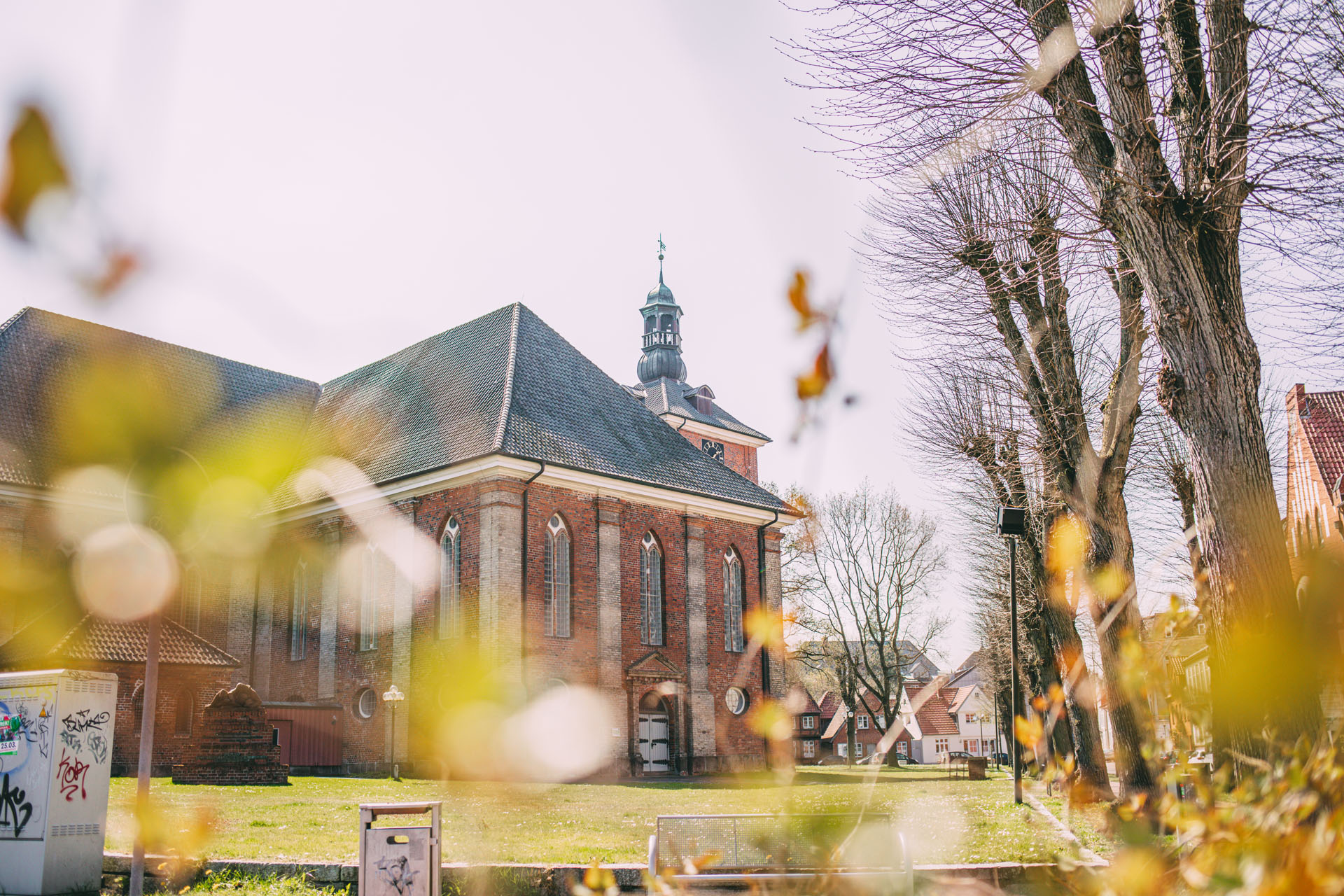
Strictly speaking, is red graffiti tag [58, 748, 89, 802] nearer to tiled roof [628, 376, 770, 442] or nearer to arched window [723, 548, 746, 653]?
arched window [723, 548, 746, 653]

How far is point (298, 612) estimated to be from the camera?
29391 millimetres

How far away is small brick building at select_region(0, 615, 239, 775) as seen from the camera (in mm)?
22484

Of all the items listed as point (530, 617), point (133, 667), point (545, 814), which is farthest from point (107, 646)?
point (545, 814)

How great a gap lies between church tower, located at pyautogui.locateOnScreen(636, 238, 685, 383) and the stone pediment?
2747cm

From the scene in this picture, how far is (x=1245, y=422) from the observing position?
6863 millimetres

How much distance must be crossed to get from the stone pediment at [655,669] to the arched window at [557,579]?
2192 millimetres

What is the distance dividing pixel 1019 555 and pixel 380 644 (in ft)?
55.5

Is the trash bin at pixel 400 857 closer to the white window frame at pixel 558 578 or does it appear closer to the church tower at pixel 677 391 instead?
the white window frame at pixel 558 578

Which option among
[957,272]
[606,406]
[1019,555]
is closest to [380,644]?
[606,406]

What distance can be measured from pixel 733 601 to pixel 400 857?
22033mm

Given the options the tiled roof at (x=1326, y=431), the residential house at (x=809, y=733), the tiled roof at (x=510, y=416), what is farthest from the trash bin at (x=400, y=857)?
the residential house at (x=809, y=733)

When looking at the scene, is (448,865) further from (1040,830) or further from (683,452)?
(683,452)

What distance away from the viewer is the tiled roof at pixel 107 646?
2245 centimetres

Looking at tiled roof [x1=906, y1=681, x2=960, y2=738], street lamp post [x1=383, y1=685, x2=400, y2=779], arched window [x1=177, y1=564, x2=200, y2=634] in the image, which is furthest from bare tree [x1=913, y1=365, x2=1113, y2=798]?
tiled roof [x1=906, y1=681, x2=960, y2=738]
